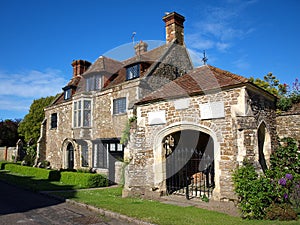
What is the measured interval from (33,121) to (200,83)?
31.2 meters

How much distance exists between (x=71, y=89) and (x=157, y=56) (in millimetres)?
8450

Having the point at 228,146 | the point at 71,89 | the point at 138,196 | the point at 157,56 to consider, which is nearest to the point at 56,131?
the point at 71,89

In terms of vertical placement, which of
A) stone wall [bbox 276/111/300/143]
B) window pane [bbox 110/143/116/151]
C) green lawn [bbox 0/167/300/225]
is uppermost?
stone wall [bbox 276/111/300/143]

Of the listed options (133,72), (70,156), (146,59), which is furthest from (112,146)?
(146,59)

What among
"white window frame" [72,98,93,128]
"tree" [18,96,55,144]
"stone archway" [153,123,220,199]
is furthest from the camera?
"tree" [18,96,55,144]

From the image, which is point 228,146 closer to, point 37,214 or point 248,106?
point 248,106

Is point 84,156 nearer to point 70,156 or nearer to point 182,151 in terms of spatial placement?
point 70,156

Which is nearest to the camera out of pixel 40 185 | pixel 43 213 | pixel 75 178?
pixel 43 213

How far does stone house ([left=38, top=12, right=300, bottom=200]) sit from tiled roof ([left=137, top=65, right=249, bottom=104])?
4cm

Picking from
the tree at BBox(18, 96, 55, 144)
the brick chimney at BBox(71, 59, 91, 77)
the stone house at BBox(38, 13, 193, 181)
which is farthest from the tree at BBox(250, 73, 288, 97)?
the tree at BBox(18, 96, 55, 144)

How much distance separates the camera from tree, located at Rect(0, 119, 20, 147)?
121 feet

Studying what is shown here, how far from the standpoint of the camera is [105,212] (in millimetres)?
7762

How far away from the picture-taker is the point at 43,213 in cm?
803

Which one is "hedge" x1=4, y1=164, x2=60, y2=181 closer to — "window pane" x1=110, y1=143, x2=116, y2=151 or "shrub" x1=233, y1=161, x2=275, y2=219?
"window pane" x1=110, y1=143, x2=116, y2=151
